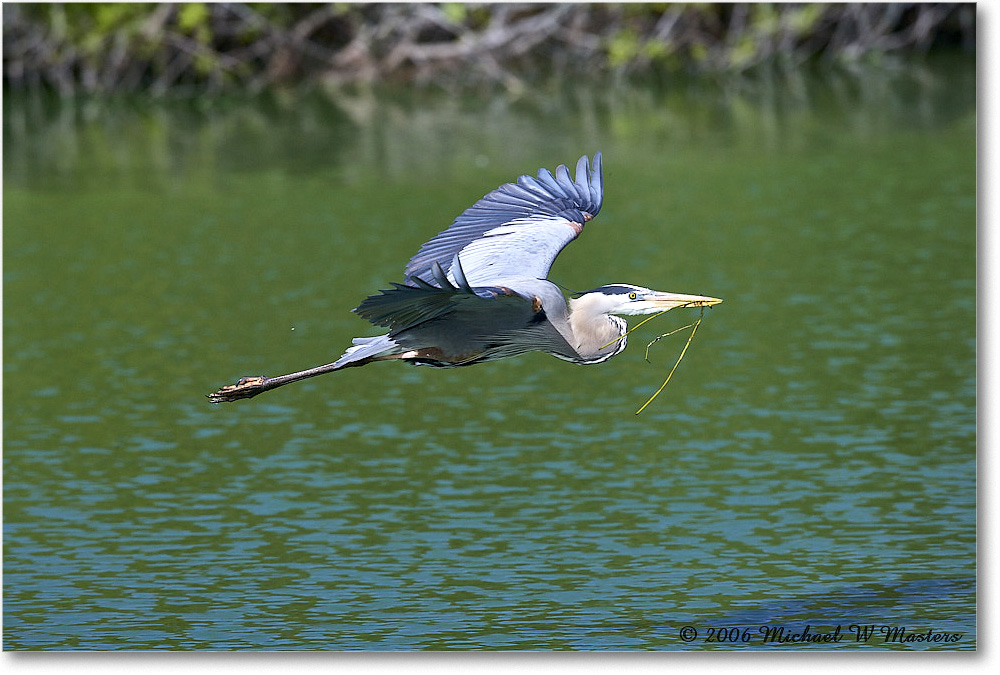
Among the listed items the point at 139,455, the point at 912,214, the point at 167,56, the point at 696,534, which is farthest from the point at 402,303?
the point at 167,56

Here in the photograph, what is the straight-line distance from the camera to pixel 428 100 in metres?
29.8

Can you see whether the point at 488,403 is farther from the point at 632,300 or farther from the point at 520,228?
the point at 632,300

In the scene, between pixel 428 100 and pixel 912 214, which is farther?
pixel 428 100

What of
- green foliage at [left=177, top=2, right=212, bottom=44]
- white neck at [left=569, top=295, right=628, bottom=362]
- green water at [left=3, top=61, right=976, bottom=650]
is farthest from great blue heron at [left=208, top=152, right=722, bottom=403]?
green foliage at [left=177, top=2, right=212, bottom=44]

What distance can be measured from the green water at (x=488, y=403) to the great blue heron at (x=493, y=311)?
5846 mm

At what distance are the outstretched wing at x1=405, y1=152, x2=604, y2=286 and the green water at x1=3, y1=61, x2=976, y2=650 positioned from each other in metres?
5.56

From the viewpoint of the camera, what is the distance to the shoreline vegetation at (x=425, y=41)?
2773cm

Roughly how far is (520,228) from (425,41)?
826 inches

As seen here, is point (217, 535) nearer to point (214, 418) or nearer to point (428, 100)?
point (214, 418)

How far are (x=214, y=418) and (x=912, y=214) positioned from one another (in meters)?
9.56

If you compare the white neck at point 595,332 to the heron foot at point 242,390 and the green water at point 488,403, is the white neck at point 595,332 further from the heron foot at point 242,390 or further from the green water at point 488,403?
the green water at point 488,403

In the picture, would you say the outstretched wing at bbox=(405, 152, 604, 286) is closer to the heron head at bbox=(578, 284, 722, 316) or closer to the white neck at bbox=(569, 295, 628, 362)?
the heron head at bbox=(578, 284, 722, 316)

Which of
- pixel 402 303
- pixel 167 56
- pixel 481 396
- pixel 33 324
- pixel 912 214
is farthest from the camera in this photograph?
pixel 167 56

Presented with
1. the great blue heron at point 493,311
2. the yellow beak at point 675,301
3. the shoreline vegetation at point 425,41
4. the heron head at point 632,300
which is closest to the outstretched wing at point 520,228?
the great blue heron at point 493,311
